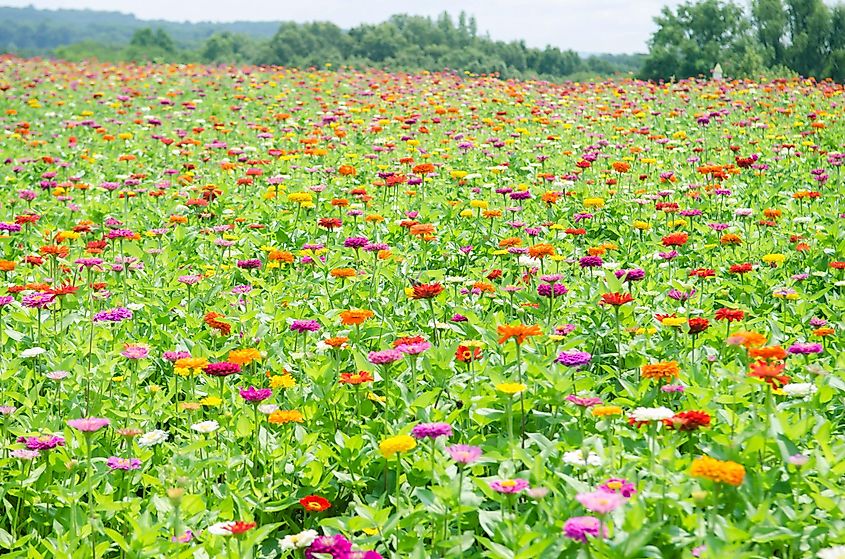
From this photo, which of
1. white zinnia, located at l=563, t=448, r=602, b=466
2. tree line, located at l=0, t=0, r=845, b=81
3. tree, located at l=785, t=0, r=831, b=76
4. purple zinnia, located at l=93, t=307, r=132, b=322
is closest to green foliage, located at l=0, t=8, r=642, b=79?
tree line, located at l=0, t=0, r=845, b=81

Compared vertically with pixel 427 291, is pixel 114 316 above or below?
below

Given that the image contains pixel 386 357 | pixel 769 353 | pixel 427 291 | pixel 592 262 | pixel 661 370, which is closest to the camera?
pixel 769 353

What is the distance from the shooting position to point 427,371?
11.2 ft

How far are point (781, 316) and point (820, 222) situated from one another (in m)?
2.29

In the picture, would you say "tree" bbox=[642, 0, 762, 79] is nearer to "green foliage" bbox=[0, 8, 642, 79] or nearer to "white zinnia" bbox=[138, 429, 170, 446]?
"green foliage" bbox=[0, 8, 642, 79]

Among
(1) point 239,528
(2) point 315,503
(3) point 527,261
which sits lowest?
(2) point 315,503

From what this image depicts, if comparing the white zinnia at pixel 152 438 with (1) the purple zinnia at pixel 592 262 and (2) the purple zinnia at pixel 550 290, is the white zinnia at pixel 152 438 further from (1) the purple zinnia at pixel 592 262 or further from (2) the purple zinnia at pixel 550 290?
(1) the purple zinnia at pixel 592 262

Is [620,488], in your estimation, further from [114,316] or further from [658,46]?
[658,46]

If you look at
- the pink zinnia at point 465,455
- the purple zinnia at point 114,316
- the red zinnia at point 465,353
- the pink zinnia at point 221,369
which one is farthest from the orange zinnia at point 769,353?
the purple zinnia at point 114,316

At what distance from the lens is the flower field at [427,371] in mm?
2402

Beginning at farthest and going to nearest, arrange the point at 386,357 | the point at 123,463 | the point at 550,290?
→ the point at 550,290
the point at 386,357
the point at 123,463

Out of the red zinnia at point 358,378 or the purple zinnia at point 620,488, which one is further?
the red zinnia at point 358,378

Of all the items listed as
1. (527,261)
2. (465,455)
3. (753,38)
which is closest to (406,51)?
(753,38)

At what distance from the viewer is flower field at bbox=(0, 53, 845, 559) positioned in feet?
7.88
